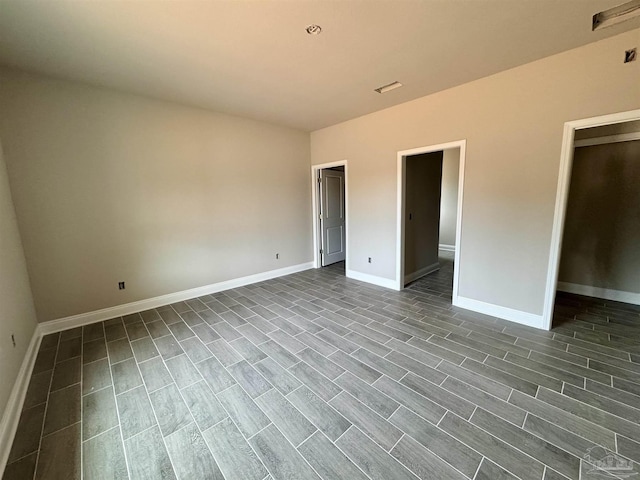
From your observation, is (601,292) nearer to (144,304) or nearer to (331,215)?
(331,215)

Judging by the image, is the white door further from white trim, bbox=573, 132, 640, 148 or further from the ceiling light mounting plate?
white trim, bbox=573, 132, 640, 148

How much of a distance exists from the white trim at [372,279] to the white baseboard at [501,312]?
3.35 ft

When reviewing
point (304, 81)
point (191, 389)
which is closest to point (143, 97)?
point (304, 81)

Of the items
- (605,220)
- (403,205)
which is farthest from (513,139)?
(605,220)

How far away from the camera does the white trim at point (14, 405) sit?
4.89ft

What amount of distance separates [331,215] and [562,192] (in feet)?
12.6

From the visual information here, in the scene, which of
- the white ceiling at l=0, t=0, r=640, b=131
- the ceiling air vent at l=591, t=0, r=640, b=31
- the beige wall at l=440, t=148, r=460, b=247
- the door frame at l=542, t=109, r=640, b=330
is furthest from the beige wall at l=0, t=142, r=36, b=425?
the beige wall at l=440, t=148, r=460, b=247

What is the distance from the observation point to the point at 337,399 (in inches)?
73.3

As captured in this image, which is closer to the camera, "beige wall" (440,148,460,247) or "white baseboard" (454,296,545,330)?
"white baseboard" (454,296,545,330)

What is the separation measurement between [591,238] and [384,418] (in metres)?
4.17

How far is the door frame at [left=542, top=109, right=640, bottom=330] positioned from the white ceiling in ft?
1.72

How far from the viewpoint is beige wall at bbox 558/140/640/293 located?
3.27 metres

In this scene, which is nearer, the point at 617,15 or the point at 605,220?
the point at 617,15

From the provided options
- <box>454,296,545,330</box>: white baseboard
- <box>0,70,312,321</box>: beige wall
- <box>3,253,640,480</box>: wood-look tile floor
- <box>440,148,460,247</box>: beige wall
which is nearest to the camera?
<box>3,253,640,480</box>: wood-look tile floor
